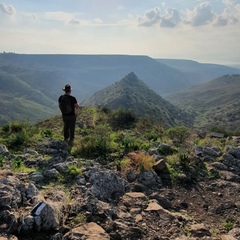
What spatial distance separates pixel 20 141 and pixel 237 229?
21.4 feet

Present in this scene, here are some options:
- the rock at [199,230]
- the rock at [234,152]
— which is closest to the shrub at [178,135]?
the rock at [234,152]

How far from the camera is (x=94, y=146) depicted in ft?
29.9

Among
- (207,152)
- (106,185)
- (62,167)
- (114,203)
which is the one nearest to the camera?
(114,203)

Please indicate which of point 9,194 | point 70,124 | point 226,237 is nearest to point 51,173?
point 9,194

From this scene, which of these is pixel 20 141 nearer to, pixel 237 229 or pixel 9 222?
pixel 9 222

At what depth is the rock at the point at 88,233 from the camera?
4423mm

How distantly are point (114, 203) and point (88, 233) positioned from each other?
1593 millimetres

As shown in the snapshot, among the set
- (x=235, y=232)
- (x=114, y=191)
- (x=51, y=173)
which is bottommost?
(x=235, y=232)

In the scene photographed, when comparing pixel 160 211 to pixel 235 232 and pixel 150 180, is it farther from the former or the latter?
pixel 150 180

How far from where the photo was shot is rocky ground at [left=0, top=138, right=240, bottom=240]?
460 cm

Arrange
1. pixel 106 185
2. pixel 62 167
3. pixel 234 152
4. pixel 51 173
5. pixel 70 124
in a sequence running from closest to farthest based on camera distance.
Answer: pixel 106 185, pixel 51 173, pixel 62 167, pixel 234 152, pixel 70 124

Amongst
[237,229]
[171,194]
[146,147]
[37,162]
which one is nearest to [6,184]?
[37,162]

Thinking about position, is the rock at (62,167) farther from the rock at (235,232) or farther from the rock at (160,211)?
the rock at (235,232)

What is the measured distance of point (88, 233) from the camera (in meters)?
4.53
